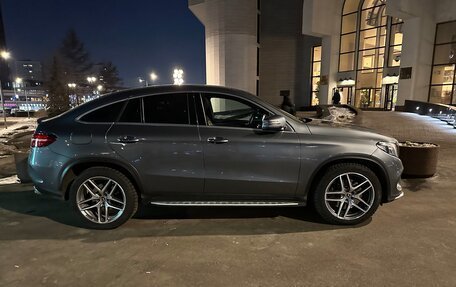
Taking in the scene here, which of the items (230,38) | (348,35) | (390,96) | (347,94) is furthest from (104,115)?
(348,35)

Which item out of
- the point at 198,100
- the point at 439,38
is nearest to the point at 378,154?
the point at 198,100

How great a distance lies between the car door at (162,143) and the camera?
3.88 metres

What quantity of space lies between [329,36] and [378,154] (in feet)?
105

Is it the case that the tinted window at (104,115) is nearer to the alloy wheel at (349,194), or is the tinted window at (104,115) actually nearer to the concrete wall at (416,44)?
the alloy wheel at (349,194)

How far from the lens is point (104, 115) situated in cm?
400

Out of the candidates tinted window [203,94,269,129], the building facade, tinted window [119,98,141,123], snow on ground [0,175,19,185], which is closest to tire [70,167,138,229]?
tinted window [119,98,141,123]

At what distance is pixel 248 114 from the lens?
4465 millimetres

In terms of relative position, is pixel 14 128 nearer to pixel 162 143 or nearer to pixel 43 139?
pixel 43 139

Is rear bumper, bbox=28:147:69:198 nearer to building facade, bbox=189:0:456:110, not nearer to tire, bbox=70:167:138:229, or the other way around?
tire, bbox=70:167:138:229

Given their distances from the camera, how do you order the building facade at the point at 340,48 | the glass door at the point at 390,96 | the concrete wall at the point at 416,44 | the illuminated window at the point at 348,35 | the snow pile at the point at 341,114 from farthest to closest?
the illuminated window at the point at 348,35 < the glass door at the point at 390,96 < the building facade at the point at 340,48 < the concrete wall at the point at 416,44 < the snow pile at the point at 341,114

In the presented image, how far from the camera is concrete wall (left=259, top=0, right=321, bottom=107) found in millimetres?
40125

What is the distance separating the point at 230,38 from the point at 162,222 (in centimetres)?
3233

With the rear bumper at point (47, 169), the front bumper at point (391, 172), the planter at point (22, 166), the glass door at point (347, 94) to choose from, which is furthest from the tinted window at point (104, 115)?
the glass door at point (347, 94)

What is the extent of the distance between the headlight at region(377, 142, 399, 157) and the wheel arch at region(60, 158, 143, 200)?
3.14 metres
